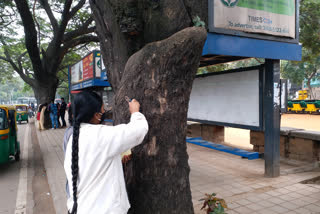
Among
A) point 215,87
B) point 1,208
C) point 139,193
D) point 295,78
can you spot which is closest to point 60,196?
point 1,208

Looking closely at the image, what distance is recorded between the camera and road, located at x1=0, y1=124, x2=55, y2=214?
450 centimetres

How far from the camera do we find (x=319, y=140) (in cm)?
549

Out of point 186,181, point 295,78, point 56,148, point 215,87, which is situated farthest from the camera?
point 295,78

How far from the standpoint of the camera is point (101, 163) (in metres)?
1.61

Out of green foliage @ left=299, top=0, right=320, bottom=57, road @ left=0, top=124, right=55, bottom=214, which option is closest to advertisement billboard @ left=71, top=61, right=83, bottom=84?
road @ left=0, top=124, right=55, bottom=214

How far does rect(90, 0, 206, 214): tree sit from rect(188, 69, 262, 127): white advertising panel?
3.25 metres

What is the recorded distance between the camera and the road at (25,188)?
4504 mm

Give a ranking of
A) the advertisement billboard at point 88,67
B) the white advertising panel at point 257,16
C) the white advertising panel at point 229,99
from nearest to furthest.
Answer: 1. the white advertising panel at point 257,16
2. the white advertising panel at point 229,99
3. the advertisement billboard at point 88,67

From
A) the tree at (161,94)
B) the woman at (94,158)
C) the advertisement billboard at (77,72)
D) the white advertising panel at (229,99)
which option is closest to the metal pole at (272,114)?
the white advertising panel at (229,99)

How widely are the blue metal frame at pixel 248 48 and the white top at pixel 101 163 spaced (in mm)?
2798

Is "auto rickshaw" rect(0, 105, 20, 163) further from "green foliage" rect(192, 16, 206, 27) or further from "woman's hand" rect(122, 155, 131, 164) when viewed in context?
"green foliage" rect(192, 16, 206, 27)

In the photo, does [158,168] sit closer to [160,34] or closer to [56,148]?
[160,34]

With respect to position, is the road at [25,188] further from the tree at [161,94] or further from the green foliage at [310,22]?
the green foliage at [310,22]

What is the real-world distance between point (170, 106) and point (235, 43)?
102 inches
